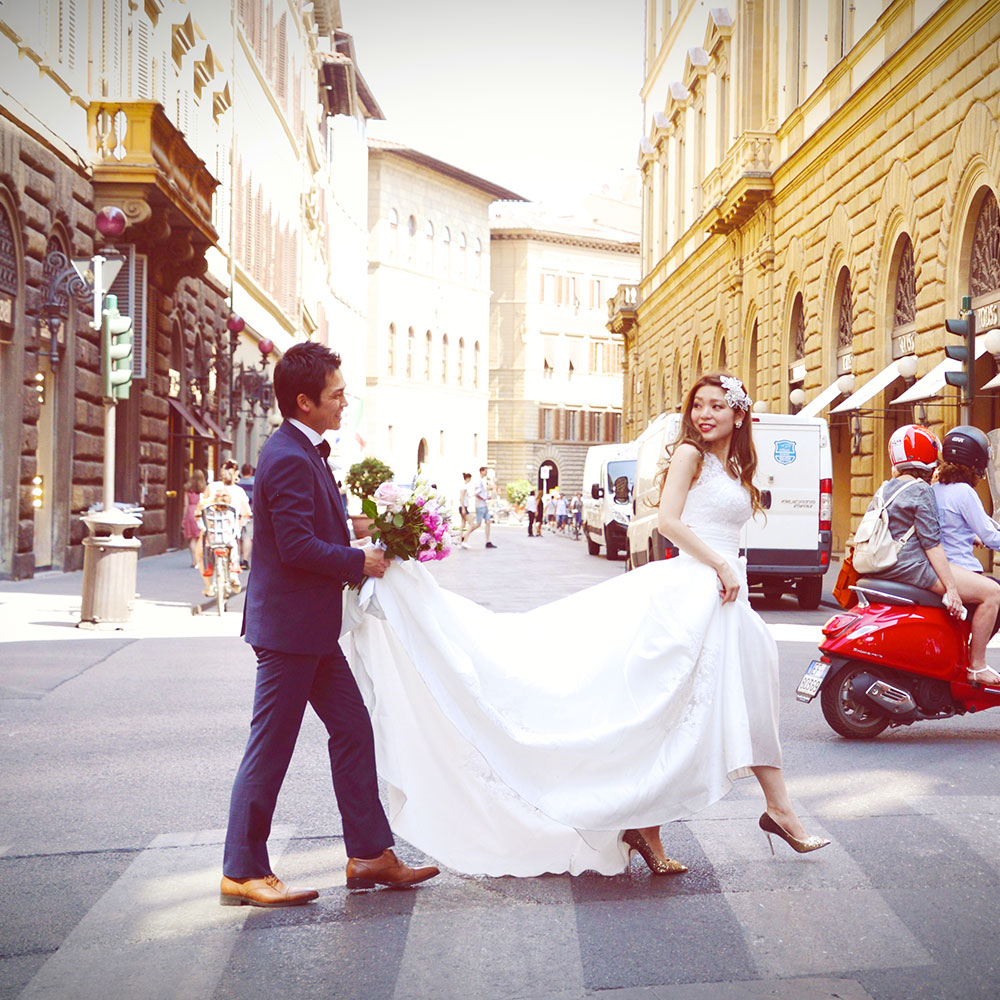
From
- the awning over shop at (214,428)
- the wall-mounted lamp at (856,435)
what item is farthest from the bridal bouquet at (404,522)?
the awning over shop at (214,428)

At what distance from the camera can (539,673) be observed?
5.01 m

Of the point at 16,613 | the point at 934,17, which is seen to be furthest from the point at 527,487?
the point at 16,613

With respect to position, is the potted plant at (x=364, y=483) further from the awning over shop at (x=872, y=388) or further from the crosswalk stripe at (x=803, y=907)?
the awning over shop at (x=872, y=388)

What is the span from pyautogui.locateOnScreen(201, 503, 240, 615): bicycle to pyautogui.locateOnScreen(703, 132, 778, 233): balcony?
17375mm

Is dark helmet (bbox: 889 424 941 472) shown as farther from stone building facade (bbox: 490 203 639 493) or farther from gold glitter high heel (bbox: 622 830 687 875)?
stone building facade (bbox: 490 203 639 493)

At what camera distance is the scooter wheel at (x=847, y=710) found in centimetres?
805

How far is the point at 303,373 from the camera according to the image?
4781mm

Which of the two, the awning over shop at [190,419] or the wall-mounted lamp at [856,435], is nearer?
the wall-mounted lamp at [856,435]

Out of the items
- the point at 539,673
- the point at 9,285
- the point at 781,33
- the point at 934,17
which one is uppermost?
the point at 781,33

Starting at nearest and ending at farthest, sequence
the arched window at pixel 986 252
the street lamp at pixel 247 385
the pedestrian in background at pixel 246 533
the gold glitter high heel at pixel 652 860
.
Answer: the gold glitter high heel at pixel 652 860 → the arched window at pixel 986 252 → the pedestrian in background at pixel 246 533 → the street lamp at pixel 247 385

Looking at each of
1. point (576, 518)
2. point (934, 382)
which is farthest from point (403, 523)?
point (576, 518)

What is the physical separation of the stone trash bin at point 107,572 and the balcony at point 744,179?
20000 millimetres

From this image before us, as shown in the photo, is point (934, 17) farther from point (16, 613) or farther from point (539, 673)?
point (539, 673)

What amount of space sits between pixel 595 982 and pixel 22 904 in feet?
6.61
